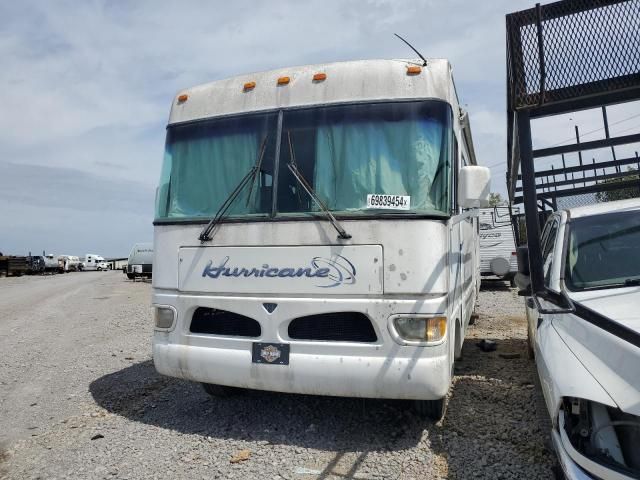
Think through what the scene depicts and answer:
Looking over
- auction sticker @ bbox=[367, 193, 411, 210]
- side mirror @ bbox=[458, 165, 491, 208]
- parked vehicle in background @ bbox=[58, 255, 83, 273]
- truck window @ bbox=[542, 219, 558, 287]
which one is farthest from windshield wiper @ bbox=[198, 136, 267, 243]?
parked vehicle in background @ bbox=[58, 255, 83, 273]

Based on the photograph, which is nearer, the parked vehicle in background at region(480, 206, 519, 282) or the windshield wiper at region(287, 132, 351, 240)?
the windshield wiper at region(287, 132, 351, 240)

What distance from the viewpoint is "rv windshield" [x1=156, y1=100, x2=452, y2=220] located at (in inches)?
158

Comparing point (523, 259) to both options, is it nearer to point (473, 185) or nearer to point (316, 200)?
point (473, 185)

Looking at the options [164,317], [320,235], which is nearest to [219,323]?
[164,317]

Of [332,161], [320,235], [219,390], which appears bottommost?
[219,390]

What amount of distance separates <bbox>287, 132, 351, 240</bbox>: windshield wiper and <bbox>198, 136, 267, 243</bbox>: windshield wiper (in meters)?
0.28

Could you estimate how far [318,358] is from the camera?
3949 millimetres

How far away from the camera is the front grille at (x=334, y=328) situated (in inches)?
157

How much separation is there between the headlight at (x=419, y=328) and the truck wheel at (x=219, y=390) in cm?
208

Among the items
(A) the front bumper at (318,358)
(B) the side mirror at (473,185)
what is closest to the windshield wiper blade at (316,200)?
(A) the front bumper at (318,358)

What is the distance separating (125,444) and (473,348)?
4.93 meters

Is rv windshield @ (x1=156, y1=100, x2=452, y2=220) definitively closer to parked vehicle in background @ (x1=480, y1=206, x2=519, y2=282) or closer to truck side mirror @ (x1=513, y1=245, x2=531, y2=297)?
truck side mirror @ (x1=513, y1=245, x2=531, y2=297)

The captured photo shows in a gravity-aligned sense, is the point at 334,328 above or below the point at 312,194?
below

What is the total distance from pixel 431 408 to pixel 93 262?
5982 centimetres
